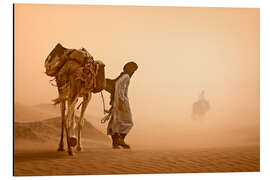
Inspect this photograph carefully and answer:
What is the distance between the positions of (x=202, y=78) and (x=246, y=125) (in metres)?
0.92

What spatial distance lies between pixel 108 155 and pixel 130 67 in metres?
1.24

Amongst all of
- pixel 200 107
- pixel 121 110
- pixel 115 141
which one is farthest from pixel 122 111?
pixel 200 107

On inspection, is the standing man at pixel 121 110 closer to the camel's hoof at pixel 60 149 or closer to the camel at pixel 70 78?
the camel at pixel 70 78

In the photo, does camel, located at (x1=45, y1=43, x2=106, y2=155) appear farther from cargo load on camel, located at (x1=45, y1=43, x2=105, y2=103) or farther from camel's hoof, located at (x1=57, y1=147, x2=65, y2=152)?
camel's hoof, located at (x1=57, y1=147, x2=65, y2=152)

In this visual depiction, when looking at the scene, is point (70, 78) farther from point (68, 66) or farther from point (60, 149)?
point (60, 149)

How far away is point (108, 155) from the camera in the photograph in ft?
20.0

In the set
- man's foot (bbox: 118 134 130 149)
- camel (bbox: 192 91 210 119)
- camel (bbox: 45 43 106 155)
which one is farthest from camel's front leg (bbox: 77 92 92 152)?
camel (bbox: 192 91 210 119)

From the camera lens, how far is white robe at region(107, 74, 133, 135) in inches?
244

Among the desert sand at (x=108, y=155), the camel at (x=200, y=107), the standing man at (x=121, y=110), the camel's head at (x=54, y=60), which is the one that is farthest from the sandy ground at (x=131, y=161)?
the camel's head at (x=54, y=60)

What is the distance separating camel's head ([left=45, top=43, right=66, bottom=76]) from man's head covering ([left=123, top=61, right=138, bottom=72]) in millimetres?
887

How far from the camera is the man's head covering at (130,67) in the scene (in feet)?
20.4

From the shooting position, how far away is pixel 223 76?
6.38 meters

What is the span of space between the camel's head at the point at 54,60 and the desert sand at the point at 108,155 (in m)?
0.52

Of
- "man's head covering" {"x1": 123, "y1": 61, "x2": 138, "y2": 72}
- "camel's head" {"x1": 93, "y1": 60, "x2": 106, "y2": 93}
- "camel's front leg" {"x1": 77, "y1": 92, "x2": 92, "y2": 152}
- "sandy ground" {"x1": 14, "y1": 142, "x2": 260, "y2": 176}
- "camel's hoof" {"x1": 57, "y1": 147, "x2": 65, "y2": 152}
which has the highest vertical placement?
"man's head covering" {"x1": 123, "y1": 61, "x2": 138, "y2": 72}
